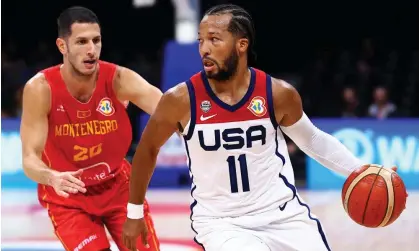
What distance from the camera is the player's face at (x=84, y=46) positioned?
5141 mm

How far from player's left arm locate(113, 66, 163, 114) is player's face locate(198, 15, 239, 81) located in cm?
110

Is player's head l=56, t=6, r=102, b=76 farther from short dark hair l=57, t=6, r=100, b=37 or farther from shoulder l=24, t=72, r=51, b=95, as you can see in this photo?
shoulder l=24, t=72, r=51, b=95

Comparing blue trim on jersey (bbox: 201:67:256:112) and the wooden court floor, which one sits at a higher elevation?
blue trim on jersey (bbox: 201:67:256:112)

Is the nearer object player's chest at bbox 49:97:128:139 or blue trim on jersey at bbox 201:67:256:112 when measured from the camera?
blue trim on jersey at bbox 201:67:256:112

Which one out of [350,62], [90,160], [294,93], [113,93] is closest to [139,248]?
[90,160]

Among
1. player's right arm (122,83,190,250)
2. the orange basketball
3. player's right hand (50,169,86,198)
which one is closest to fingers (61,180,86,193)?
player's right hand (50,169,86,198)

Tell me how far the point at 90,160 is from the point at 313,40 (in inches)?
494

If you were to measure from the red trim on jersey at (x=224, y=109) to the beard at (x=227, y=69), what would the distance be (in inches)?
3.7

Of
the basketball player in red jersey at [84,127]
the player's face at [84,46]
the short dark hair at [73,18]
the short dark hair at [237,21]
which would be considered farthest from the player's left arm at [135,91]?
the short dark hair at [237,21]

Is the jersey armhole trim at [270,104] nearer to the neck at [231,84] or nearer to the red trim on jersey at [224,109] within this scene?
the red trim on jersey at [224,109]

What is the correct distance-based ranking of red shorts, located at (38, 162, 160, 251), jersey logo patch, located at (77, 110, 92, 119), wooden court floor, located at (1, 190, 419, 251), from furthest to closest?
wooden court floor, located at (1, 190, 419, 251), jersey logo patch, located at (77, 110, 92, 119), red shorts, located at (38, 162, 160, 251)

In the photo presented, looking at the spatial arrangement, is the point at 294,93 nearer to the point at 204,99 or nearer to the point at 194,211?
the point at 204,99

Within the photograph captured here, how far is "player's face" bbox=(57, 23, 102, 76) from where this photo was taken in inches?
202

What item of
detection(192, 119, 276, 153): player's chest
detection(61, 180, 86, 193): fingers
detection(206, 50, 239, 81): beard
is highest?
detection(206, 50, 239, 81): beard
